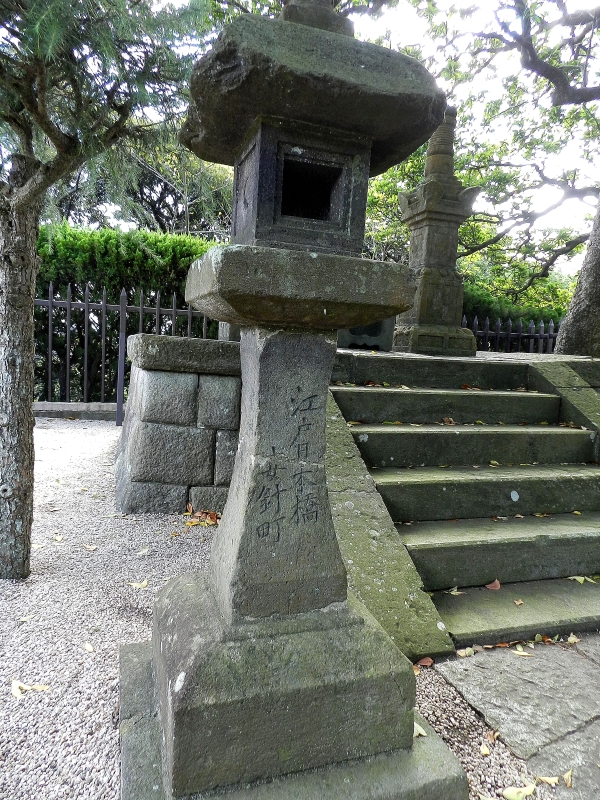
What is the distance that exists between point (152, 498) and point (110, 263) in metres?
4.53

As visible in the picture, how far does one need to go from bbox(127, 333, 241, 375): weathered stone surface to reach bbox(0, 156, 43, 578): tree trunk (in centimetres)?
86

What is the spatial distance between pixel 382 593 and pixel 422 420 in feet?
5.30

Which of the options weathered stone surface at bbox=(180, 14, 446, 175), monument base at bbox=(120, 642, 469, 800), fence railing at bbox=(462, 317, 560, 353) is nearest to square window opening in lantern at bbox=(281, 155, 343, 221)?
weathered stone surface at bbox=(180, 14, 446, 175)

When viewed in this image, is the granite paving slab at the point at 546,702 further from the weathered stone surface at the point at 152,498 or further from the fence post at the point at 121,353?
the fence post at the point at 121,353

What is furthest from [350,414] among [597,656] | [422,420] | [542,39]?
[542,39]

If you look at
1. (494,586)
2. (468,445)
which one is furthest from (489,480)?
(494,586)

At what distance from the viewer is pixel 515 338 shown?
8.96 metres

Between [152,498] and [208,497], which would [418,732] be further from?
[152,498]

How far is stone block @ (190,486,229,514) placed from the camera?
3420 mm

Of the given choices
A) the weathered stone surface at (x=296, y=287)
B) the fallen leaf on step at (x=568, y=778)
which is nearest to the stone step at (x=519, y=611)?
the fallen leaf on step at (x=568, y=778)

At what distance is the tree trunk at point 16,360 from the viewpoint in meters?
2.40

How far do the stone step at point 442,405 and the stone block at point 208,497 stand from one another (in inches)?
40.6

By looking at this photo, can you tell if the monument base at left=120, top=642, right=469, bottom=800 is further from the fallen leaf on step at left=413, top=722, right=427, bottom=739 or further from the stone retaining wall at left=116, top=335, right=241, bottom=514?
the stone retaining wall at left=116, top=335, right=241, bottom=514

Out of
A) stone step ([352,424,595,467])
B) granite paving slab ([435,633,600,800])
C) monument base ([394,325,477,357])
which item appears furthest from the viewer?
monument base ([394,325,477,357])
